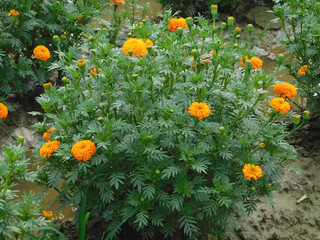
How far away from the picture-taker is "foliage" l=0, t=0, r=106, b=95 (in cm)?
329

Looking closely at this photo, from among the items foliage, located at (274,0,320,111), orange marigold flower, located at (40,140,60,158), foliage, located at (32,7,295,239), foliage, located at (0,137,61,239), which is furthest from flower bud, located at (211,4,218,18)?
foliage, located at (0,137,61,239)

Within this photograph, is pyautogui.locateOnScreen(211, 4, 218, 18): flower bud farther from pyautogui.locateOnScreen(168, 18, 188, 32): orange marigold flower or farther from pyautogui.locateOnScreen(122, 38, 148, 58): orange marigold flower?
pyautogui.locateOnScreen(122, 38, 148, 58): orange marigold flower

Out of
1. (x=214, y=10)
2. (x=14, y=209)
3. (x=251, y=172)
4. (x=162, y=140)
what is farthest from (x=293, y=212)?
(x=14, y=209)

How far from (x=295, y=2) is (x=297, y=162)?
1.33 meters

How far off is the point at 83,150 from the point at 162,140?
46cm

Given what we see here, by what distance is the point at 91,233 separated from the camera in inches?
94.7

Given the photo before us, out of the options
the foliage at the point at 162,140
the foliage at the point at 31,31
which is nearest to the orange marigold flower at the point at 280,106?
the foliage at the point at 162,140

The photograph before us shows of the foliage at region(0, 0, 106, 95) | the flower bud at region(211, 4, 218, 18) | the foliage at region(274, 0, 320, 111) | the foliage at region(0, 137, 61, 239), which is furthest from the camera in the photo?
the foliage at region(0, 0, 106, 95)

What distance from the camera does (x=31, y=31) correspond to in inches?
141

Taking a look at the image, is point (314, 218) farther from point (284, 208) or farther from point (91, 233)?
point (91, 233)

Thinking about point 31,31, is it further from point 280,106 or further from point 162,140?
point 280,106

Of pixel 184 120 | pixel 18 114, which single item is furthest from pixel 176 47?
pixel 18 114

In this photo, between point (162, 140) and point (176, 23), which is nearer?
point (162, 140)

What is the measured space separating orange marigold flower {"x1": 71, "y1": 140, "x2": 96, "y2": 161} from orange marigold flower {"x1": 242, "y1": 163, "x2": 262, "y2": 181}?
0.81 m
